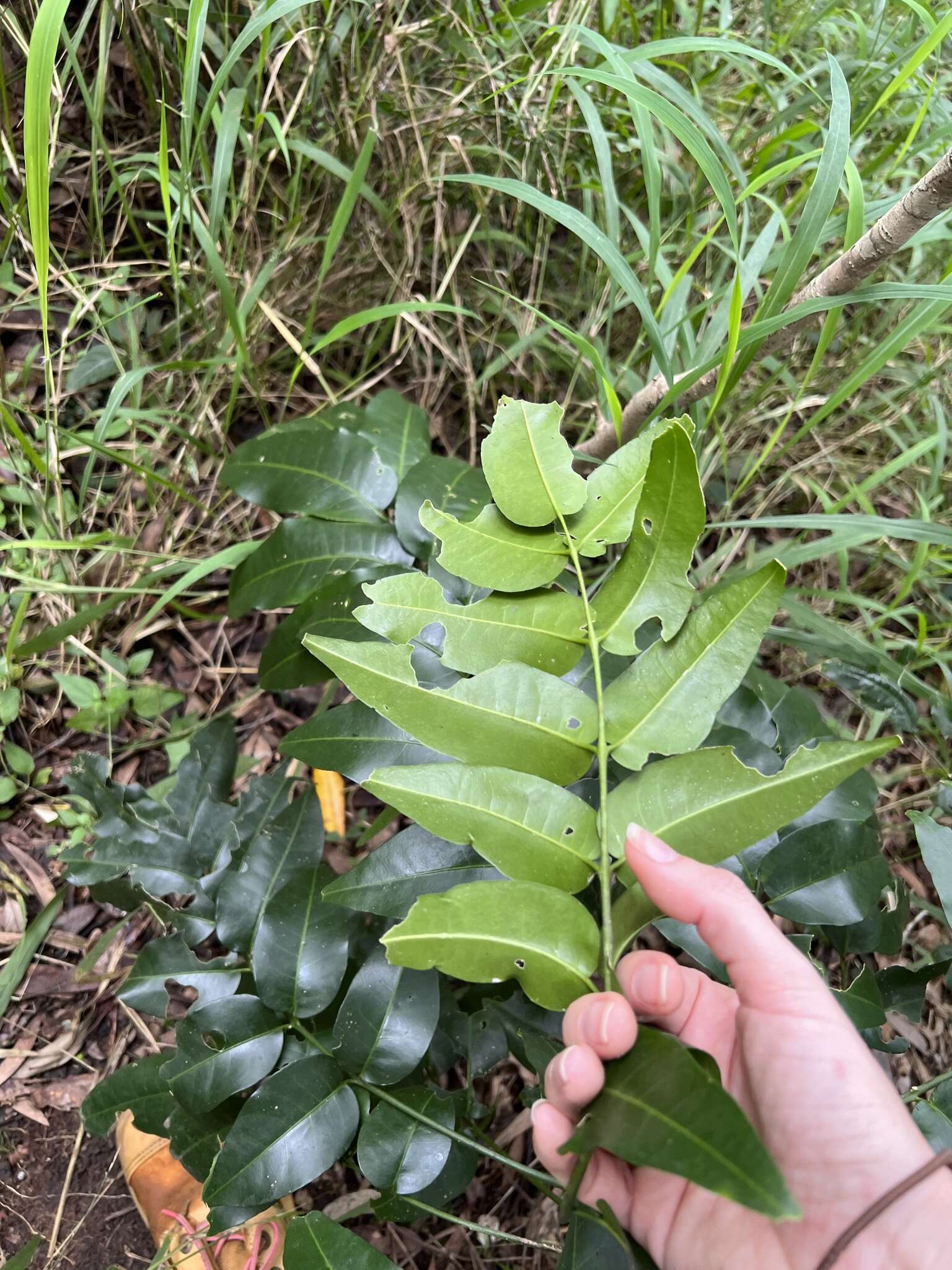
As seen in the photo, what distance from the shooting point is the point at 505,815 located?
0.74 metres

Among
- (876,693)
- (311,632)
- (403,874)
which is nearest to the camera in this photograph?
(403,874)

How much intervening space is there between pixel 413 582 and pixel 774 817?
1.38 ft

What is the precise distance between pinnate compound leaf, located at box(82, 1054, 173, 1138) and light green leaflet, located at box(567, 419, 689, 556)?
0.88m

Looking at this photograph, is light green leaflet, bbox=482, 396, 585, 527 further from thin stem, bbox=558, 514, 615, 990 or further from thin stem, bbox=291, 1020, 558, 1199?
thin stem, bbox=291, 1020, 558, 1199

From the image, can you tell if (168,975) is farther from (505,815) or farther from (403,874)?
(505,815)

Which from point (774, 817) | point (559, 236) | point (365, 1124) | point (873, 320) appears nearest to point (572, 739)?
point (774, 817)

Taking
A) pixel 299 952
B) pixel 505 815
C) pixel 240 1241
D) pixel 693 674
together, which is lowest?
pixel 240 1241

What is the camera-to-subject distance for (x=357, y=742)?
0.97 metres

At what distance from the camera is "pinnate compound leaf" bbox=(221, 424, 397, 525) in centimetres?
121

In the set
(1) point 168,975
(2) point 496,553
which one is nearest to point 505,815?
(2) point 496,553

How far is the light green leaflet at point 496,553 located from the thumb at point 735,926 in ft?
0.94

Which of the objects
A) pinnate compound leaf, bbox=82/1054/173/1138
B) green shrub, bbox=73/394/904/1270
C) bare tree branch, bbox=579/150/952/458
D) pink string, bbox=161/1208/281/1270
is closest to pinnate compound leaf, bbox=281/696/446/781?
green shrub, bbox=73/394/904/1270

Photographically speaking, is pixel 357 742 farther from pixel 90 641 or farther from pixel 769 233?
pixel 769 233

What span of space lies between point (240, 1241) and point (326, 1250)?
0.41 metres
